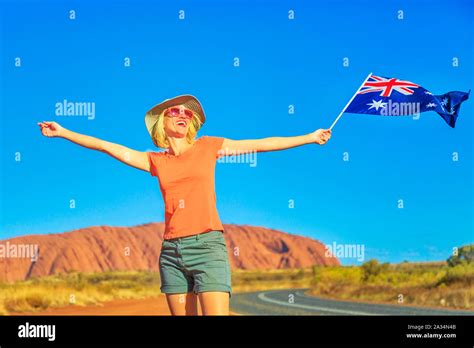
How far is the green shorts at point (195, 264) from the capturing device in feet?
15.0

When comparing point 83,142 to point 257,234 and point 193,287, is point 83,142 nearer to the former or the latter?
point 193,287

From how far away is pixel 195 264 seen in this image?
4652mm

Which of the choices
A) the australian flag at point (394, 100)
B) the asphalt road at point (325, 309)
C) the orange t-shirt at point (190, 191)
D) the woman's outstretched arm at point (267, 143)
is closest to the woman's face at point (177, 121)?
the orange t-shirt at point (190, 191)

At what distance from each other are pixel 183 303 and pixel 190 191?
72 cm

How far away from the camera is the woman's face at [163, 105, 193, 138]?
5.12 meters

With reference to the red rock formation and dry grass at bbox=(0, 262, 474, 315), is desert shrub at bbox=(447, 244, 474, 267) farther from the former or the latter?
the red rock formation

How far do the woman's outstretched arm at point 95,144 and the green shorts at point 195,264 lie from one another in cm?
67

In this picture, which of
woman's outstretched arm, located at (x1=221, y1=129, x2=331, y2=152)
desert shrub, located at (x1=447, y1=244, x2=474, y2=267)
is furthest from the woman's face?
desert shrub, located at (x1=447, y1=244, x2=474, y2=267)

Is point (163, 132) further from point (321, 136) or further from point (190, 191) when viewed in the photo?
point (321, 136)

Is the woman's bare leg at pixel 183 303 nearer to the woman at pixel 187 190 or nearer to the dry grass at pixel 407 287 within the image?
the woman at pixel 187 190
